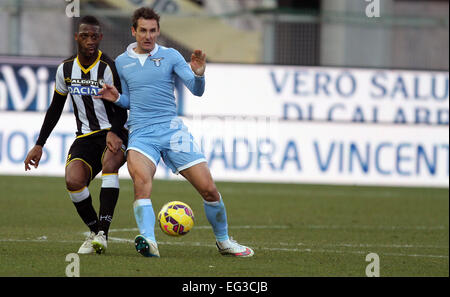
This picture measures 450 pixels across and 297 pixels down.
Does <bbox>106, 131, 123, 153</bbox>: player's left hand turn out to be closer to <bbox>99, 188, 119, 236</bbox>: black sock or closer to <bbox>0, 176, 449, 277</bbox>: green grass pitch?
<bbox>99, 188, 119, 236</bbox>: black sock

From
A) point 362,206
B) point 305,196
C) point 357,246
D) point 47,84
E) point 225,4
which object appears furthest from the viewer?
point 225,4

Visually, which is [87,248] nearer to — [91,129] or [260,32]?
[91,129]

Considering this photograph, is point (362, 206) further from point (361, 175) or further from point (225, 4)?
point (225, 4)

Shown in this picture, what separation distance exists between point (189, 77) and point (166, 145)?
571 millimetres

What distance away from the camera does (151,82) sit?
8.09m

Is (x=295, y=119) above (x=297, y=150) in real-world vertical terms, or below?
above

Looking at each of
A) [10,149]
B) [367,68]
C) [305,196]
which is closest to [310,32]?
[367,68]

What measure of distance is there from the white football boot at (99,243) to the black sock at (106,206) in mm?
91

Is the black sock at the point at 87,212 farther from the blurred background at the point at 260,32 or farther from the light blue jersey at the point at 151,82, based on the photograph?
the blurred background at the point at 260,32

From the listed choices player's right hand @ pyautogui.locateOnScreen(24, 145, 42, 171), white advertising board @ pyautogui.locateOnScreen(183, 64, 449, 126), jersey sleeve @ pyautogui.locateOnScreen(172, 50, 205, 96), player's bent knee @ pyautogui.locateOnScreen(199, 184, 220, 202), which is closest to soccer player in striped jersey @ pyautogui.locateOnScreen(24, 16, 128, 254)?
player's right hand @ pyautogui.locateOnScreen(24, 145, 42, 171)

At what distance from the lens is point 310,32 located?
18922mm

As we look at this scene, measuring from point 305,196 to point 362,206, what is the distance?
1426 millimetres

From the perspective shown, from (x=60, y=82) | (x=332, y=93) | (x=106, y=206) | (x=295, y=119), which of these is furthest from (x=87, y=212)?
(x=332, y=93)

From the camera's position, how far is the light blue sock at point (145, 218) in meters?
7.89
